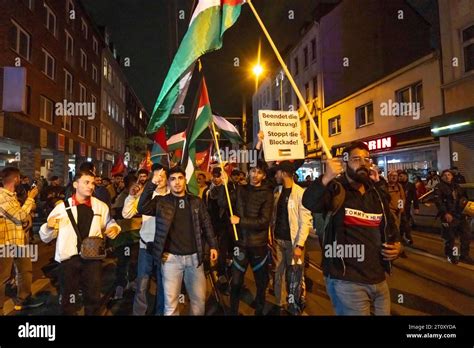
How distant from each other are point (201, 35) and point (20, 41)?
63.8 feet

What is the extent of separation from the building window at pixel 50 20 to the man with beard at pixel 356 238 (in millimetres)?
25963

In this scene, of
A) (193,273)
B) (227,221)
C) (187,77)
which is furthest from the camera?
(227,221)

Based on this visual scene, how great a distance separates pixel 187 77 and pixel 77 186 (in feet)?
6.71

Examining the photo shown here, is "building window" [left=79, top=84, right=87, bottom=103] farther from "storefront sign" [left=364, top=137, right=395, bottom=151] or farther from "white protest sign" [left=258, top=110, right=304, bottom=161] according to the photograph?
"white protest sign" [left=258, top=110, right=304, bottom=161]

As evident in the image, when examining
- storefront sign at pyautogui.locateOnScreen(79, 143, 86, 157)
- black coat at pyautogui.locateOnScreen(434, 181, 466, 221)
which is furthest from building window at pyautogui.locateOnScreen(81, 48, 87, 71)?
black coat at pyautogui.locateOnScreen(434, 181, 466, 221)

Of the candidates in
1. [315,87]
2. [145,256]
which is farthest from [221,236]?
[315,87]

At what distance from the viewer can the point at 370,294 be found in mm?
A: 3076

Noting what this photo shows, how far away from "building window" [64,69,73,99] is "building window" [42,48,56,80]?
2580mm

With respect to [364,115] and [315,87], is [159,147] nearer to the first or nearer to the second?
[364,115]

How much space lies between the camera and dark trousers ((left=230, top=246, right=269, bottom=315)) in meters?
4.90

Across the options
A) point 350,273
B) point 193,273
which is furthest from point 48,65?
point 350,273

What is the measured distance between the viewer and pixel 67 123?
28.6 metres

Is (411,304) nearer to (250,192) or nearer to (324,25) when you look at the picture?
(250,192)

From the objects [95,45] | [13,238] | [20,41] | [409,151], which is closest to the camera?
[13,238]
